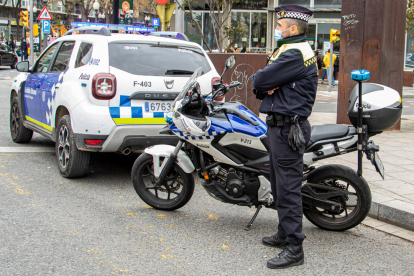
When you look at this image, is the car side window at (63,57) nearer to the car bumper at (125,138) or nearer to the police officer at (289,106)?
the car bumper at (125,138)

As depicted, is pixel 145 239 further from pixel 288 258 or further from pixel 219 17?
pixel 219 17

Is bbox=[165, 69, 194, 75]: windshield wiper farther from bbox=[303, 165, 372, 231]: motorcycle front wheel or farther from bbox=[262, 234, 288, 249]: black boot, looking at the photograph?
bbox=[262, 234, 288, 249]: black boot

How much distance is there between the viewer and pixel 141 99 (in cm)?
544

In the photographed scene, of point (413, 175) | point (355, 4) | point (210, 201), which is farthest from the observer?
point (355, 4)

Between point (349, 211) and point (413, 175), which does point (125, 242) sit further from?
A: point (413, 175)

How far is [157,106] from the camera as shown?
218 inches

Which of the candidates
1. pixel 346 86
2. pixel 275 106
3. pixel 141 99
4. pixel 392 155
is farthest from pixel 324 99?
pixel 275 106

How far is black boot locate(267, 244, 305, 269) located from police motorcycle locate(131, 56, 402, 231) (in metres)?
0.59

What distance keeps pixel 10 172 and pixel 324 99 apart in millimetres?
14900

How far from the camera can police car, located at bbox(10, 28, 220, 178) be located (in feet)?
17.5

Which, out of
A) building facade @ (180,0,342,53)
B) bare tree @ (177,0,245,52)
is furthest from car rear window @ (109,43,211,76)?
building facade @ (180,0,342,53)

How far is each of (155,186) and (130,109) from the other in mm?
1068

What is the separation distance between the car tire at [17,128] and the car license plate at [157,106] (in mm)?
3049

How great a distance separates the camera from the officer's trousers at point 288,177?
3562 millimetres
